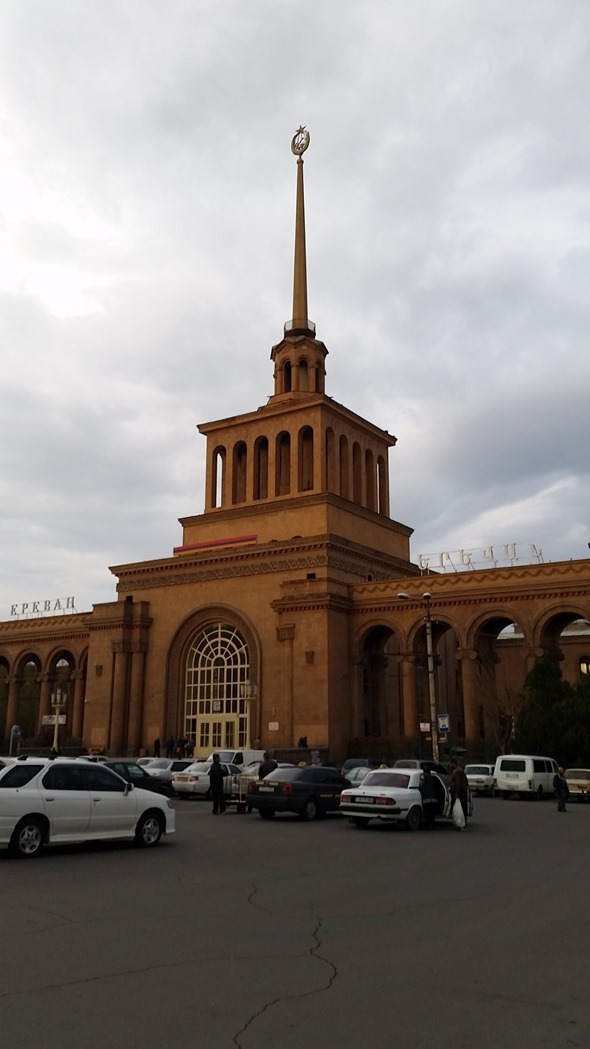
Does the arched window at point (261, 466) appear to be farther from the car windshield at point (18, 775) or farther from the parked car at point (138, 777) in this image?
the car windshield at point (18, 775)

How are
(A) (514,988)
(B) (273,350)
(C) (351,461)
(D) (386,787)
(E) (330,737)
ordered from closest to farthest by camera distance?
(A) (514,988) < (D) (386,787) < (E) (330,737) < (C) (351,461) < (B) (273,350)

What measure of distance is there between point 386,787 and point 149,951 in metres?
11.8

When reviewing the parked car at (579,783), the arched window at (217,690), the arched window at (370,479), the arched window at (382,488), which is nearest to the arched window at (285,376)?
the arched window at (370,479)

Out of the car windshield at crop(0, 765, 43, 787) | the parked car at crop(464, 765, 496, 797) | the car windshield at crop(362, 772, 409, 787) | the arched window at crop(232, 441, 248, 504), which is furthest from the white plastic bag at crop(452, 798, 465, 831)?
the arched window at crop(232, 441, 248, 504)

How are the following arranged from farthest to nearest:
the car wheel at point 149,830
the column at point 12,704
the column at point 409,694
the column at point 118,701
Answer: the column at point 12,704 → the column at point 118,701 → the column at point 409,694 → the car wheel at point 149,830

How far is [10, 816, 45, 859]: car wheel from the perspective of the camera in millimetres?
12531

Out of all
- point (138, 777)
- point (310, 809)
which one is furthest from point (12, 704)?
point (310, 809)

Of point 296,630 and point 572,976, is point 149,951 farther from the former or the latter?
point 296,630

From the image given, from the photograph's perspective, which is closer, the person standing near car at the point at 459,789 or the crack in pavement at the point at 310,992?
the crack in pavement at the point at 310,992

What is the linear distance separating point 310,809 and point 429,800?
2992 mm

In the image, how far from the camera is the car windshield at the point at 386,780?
18.4 meters

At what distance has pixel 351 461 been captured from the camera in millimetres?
49281

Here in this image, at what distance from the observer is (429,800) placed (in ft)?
60.7

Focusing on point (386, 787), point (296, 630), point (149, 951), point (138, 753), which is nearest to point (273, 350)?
point (296, 630)
